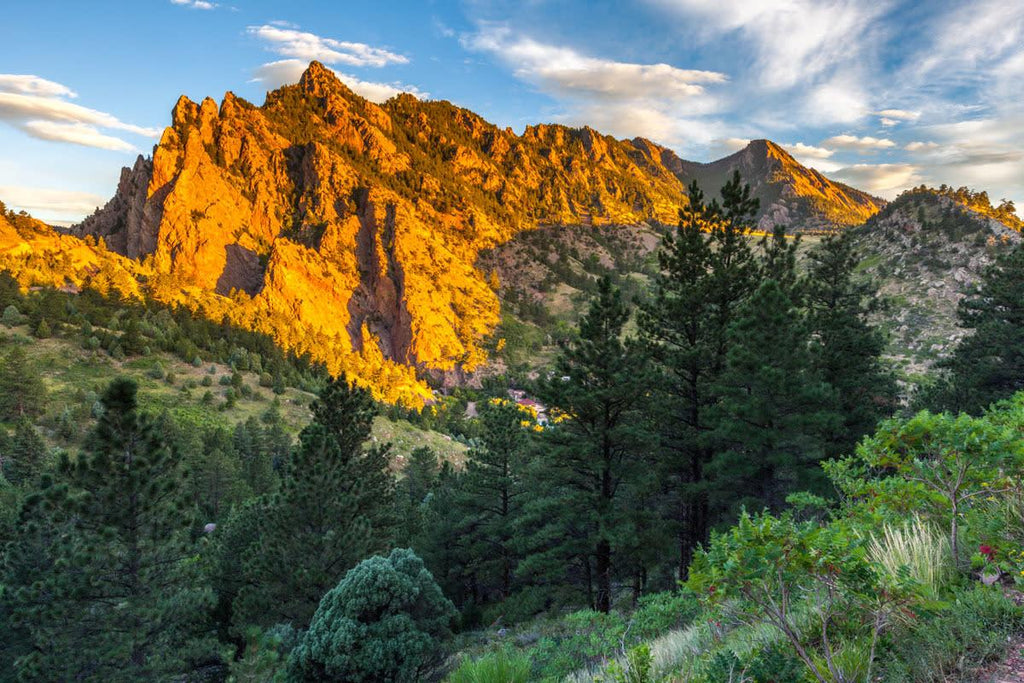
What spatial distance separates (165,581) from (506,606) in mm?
13540

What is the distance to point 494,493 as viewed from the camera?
25.2 metres

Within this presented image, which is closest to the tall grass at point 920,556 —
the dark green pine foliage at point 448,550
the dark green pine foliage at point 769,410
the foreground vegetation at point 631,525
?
the foreground vegetation at point 631,525

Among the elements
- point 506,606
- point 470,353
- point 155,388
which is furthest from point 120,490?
point 470,353

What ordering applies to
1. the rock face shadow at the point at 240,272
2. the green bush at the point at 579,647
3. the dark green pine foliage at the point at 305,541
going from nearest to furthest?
the green bush at the point at 579,647
the dark green pine foliage at the point at 305,541
the rock face shadow at the point at 240,272

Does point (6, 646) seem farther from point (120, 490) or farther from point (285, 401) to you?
point (285, 401)

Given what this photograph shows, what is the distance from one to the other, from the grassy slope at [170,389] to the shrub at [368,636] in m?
56.5

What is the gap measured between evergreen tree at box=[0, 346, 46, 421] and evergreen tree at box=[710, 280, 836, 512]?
71.1 metres

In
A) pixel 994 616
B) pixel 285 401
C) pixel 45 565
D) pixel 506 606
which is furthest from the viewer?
pixel 285 401

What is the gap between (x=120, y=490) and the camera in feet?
43.7

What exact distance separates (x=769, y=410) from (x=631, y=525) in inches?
229

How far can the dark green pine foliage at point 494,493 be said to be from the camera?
24344mm

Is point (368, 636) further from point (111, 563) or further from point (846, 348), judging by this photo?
point (846, 348)

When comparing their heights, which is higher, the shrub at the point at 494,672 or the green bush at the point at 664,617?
the shrub at the point at 494,672

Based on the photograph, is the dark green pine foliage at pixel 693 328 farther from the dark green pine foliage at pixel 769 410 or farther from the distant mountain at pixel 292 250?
the distant mountain at pixel 292 250
